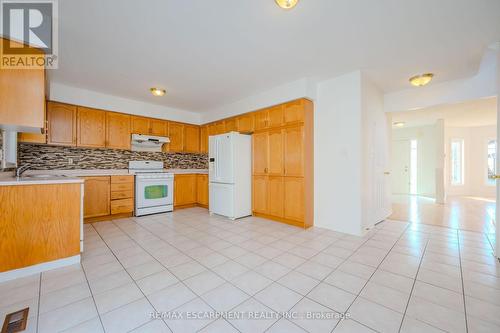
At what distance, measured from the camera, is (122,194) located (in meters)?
4.16

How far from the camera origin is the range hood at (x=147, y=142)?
14.7 ft

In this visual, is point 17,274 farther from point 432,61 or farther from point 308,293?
point 432,61

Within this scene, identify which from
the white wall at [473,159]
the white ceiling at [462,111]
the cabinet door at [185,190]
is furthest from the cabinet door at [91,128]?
the white wall at [473,159]

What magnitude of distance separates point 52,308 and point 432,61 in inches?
194

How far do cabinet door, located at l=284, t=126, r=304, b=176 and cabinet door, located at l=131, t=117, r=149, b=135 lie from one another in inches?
127

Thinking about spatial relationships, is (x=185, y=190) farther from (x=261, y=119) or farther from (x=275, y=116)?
(x=275, y=116)

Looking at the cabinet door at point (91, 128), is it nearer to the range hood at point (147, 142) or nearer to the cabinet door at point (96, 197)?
the range hood at point (147, 142)

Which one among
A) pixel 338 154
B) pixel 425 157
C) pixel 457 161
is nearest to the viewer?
pixel 338 154

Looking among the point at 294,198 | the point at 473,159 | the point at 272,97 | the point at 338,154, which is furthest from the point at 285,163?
the point at 473,159

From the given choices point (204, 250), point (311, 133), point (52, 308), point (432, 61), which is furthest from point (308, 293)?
point (432, 61)

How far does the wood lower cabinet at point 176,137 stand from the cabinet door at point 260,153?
6.82 ft

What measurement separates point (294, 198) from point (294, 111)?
1.56 m

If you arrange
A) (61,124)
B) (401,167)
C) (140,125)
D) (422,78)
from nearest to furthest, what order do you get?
1. (422,78)
2. (61,124)
3. (140,125)
4. (401,167)

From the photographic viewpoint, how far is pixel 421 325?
138cm
